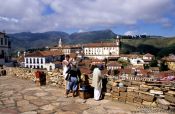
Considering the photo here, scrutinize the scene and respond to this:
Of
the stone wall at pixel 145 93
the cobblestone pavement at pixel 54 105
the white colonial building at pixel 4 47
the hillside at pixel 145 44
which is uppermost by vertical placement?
the hillside at pixel 145 44

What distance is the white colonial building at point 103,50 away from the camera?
126 meters

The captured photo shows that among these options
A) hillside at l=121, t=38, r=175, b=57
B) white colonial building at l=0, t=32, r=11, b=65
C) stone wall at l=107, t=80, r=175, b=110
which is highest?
hillside at l=121, t=38, r=175, b=57

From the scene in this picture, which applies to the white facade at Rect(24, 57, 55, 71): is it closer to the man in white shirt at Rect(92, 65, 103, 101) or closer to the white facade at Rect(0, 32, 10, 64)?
the white facade at Rect(0, 32, 10, 64)

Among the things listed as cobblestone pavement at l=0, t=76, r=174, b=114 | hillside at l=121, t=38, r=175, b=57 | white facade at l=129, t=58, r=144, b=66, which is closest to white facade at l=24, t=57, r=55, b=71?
white facade at l=129, t=58, r=144, b=66

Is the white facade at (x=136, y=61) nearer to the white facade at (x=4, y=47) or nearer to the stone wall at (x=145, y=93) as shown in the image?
the white facade at (x=4, y=47)

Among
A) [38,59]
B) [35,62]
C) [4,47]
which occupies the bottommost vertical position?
[35,62]

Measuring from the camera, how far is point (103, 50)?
130 metres

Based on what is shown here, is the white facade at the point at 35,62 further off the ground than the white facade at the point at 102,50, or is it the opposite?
the white facade at the point at 102,50

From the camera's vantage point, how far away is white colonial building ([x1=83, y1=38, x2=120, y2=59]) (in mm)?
125500

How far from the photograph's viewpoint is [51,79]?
433 inches

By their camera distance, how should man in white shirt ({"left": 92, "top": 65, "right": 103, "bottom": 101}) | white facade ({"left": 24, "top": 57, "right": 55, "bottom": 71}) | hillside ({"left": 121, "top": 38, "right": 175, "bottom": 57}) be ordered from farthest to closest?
Answer: hillside ({"left": 121, "top": 38, "right": 175, "bottom": 57}) < white facade ({"left": 24, "top": 57, "right": 55, "bottom": 71}) < man in white shirt ({"left": 92, "top": 65, "right": 103, "bottom": 101})

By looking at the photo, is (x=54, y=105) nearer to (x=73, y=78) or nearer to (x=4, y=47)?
(x=73, y=78)

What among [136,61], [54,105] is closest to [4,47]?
[54,105]

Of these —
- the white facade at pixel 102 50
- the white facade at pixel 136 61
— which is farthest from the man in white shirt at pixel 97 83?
the white facade at pixel 102 50
